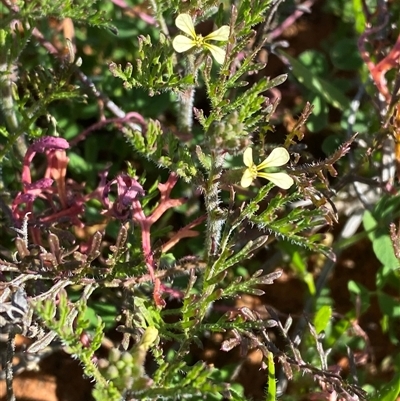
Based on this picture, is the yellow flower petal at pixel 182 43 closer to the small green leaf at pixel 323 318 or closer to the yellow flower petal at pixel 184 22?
the yellow flower petal at pixel 184 22

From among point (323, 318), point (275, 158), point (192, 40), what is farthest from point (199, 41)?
point (323, 318)

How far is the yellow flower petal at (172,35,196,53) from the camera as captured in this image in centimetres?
163

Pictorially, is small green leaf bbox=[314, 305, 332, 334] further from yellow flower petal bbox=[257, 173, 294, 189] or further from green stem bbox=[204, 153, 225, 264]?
yellow flower petal bbox=[257, 173, 294, 189]

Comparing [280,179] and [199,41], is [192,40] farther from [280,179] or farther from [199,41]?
[280,179]

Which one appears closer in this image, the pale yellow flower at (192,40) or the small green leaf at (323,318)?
the pale yellow flower at (192,40)

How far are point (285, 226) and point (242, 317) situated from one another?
12.0 inches

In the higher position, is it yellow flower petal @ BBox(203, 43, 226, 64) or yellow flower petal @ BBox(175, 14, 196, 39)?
yellow flower petal @ BBox(175, 14, 196, 39)

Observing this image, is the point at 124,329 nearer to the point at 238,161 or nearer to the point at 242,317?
the point at 242,317

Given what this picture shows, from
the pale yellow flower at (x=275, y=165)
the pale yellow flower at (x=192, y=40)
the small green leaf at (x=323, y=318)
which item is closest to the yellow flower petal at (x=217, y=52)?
the pale yellow flower at (x=192, y=40)

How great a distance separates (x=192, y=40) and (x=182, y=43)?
38 millimetres

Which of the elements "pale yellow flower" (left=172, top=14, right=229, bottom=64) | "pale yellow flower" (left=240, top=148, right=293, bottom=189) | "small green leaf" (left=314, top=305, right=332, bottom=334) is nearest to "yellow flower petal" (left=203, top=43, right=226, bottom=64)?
"pale yellow flower" (left=172, top=14, right=229, bottom=64)

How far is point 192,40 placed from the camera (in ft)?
5.48

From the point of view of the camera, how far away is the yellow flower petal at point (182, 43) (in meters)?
1.63

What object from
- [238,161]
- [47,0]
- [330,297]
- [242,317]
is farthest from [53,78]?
[330,297]
